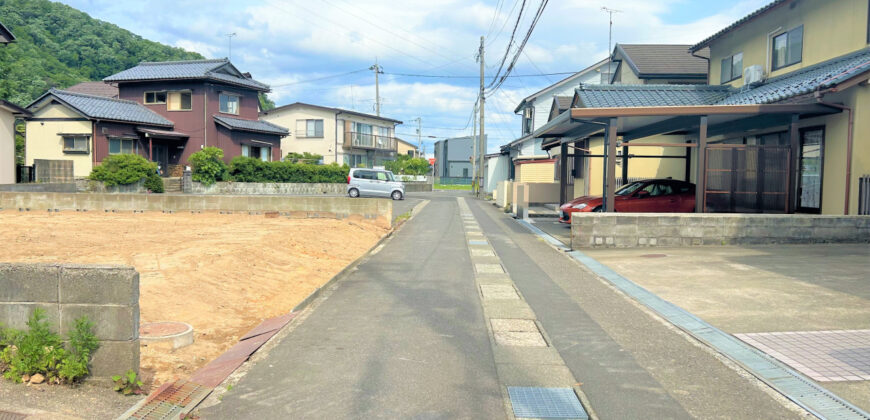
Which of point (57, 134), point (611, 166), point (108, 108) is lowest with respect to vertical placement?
point (611, 166)

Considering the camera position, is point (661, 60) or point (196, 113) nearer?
point (661, 60)

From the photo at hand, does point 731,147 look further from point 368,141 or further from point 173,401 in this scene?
point 368,141

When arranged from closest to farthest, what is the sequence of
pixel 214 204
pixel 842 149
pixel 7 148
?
pixel 842 149
pixel 214 204
pixel 7 148

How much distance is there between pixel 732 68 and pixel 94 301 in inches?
798

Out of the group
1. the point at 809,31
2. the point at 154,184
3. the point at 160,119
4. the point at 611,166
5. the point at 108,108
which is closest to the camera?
the point at 611,166

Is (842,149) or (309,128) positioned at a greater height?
(309,128)

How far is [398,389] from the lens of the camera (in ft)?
15.0

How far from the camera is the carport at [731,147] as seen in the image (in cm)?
1291

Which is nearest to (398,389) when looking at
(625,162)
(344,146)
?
(625,162)

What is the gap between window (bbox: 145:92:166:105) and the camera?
118ft

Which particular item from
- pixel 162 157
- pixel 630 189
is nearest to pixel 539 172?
pixel 630 189

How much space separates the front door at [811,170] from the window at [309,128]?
3899 cm

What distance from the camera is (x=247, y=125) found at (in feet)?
122

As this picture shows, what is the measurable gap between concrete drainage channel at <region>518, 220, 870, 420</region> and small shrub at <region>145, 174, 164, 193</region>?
26791mm
